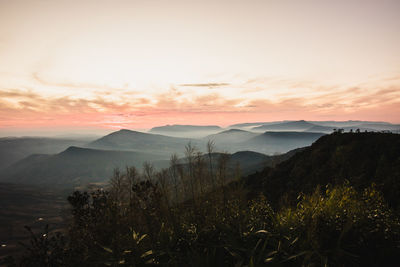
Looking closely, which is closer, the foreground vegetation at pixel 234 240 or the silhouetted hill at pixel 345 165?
the foreground vegetation at pixel 234 240

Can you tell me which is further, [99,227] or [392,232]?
[99,227]

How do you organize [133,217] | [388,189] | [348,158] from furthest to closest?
[348,158]
[388,189]
[133,217]

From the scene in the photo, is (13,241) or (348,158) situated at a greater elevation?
(348,158)

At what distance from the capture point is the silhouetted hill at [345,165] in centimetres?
2138

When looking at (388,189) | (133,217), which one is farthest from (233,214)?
(388,189)

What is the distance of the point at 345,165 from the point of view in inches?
1070

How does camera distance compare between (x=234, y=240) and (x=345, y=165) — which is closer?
(x=234, y=240)

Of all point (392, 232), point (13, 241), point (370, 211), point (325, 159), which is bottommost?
point (13, 241)

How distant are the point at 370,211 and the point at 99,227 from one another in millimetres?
7794

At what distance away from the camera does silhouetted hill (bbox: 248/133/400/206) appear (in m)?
21.4

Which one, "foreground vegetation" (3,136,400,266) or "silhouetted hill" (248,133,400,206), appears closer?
→ "foreground vegetation" (3,136,400,266)

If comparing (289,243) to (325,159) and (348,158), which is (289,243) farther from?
(325,159)

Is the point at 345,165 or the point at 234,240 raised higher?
the point at 234,240

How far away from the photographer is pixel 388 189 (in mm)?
10023
